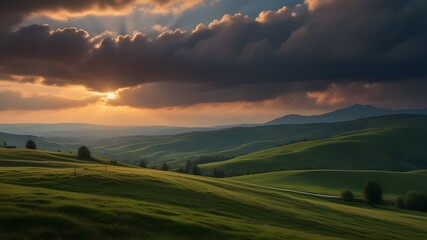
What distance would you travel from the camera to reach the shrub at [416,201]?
12938 cm

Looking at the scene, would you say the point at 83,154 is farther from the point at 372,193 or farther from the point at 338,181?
the point at 338,181

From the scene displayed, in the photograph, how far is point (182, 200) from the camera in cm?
4891

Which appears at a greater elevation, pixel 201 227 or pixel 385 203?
pixel 201 227

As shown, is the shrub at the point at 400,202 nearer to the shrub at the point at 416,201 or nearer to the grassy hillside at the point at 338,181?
the shrub at the point at 416,201

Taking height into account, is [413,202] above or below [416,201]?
below

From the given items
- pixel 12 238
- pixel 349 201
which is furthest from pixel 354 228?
pixel 349 201

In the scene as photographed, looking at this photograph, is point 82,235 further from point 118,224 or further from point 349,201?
point 349,201

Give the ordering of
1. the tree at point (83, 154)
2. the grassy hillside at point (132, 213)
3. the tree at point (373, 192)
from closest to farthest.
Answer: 1. the grassy hillside at point (132, 213)
2. the tree at point (83, 154)
3. the tree at point (373, 192)

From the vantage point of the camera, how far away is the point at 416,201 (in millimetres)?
130125

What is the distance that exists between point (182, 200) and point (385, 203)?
110617mm

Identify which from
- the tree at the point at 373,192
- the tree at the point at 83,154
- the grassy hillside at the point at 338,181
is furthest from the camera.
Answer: the grassy hillside at the point at 338,181

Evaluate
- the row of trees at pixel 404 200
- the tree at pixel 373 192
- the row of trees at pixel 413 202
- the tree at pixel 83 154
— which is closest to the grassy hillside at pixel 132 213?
the tree at pixel 83 154

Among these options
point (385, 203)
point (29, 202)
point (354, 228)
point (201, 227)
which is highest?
point (29, 202)

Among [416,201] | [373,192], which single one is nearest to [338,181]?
[416,201]
